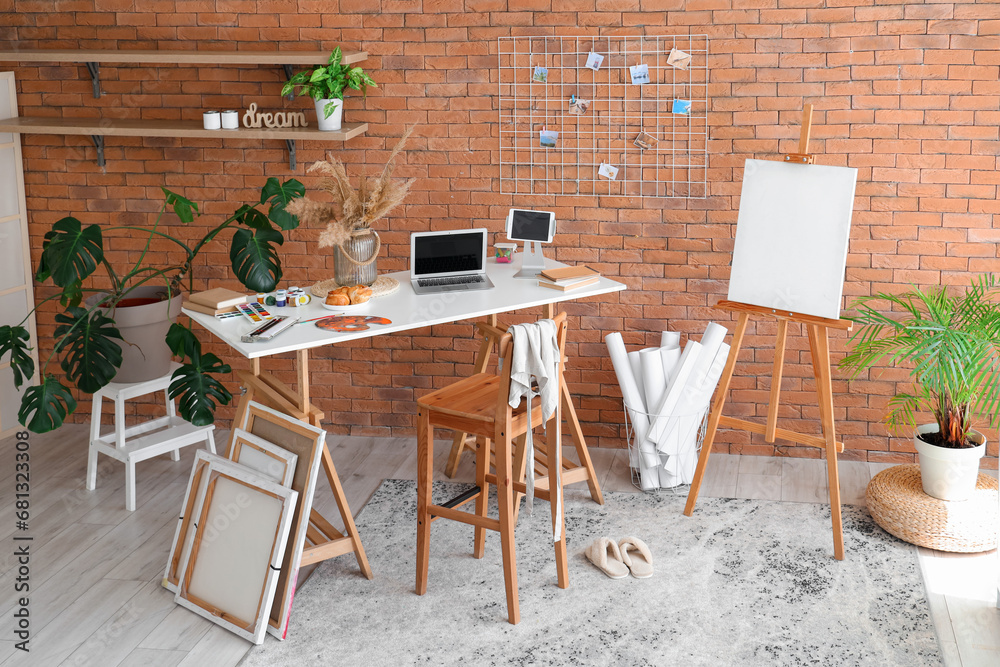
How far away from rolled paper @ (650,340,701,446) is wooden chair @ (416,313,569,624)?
2.49 feet

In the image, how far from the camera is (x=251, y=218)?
3.91 m

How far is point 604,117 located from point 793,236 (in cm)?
110

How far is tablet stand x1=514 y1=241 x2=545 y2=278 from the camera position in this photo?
385 centimetres

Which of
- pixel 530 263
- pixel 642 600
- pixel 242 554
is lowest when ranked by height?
pixel 642 600

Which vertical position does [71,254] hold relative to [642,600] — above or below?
above

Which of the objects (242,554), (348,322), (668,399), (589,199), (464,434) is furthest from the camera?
(589,199)

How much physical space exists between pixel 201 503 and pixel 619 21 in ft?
8.37

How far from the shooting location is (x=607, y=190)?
13.9 ft

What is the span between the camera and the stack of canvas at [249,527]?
9.96 feet

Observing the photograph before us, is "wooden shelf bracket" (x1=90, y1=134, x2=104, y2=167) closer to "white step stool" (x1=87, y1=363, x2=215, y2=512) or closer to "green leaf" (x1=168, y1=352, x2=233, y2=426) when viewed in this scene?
"white step stool" (x1=87, y1=363, x2=215, y2=512)

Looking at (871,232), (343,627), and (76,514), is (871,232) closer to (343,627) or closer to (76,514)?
(343,627)

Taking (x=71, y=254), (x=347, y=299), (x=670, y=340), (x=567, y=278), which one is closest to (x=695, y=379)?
(x=670, y=340)

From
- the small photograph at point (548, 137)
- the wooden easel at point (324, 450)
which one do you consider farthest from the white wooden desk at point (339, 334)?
the small photograph at point (548, 137)

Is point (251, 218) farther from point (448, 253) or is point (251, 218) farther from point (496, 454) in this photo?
point (496, 454)
